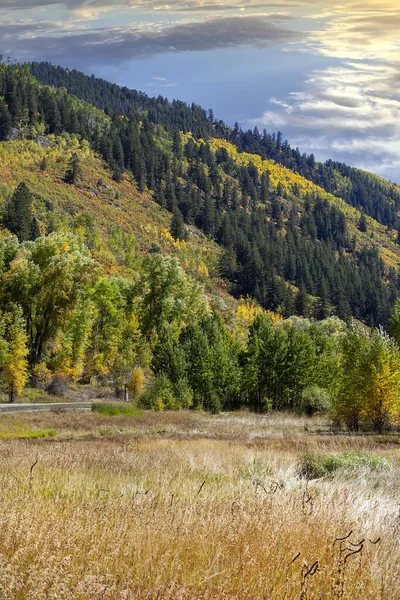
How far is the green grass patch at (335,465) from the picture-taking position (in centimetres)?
1117

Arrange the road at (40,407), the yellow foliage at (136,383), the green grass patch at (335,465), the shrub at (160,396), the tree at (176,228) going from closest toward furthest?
the green grass patch at (335,465), the road at (40,407), the shrub at (160,396), the yellow foliage at (136,383), the tree at (176,228)

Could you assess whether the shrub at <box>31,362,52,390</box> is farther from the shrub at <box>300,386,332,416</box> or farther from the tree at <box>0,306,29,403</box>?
the shrub at <box>300,386,332,416</box>

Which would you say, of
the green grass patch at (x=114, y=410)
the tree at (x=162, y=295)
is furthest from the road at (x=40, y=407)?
the tree at (x=162, y=295)

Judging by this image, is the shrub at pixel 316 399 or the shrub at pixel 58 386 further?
the shrub at pixel 316 399

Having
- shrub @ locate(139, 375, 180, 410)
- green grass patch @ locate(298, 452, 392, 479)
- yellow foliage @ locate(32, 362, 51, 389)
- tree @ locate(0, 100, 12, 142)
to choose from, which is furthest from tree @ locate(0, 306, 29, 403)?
tree @ locate(0, 100, 12, 142)

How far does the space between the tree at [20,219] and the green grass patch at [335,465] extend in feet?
205

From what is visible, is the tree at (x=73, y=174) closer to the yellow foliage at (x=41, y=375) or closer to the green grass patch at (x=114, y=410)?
the yellow foliage at (x=41, y=375)

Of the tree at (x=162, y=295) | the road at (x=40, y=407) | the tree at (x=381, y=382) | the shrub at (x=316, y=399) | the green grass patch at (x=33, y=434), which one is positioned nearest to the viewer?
the green grass patch at (x=33, y=434)

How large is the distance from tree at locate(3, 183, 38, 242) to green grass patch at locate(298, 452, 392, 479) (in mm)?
62605

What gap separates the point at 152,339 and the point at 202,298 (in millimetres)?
9228

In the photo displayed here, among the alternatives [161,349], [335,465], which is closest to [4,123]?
[161,349]

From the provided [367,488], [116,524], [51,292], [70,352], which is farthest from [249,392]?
[116,524]

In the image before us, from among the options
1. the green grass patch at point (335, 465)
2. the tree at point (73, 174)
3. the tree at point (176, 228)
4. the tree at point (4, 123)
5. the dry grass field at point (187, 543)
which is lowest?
the green grass patch at point (335, 465)

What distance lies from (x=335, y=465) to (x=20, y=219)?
6569cm
